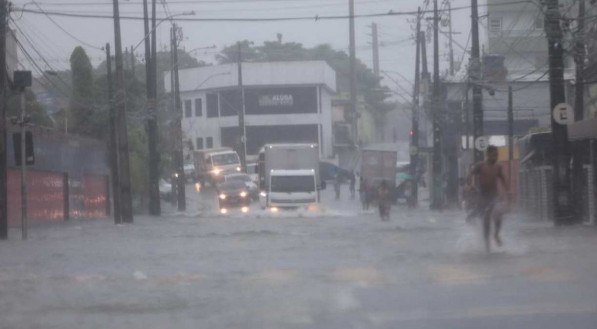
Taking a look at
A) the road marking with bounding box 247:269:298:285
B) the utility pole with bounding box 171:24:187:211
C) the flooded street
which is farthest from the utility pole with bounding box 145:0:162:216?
the road marking with bounding box 247:269:298:285

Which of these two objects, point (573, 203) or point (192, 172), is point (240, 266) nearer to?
point (573, 203)

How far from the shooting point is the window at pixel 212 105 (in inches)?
3804

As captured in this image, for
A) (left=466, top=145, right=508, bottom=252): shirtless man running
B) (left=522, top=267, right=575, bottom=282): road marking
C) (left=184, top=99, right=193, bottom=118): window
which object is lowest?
(left=522, top=267, right=575, bottom=282): road marking

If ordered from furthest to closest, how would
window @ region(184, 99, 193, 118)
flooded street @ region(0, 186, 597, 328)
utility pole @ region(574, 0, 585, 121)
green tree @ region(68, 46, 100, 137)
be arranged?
window @ region(184, 99, 193, 118) < green tree @ region(68, 46, 100, 137) < utility pole @ region(574, 0, 585, 121) < flooded street @ region(0, 186, 597, 328)

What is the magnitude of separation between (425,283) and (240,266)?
14.8 ft

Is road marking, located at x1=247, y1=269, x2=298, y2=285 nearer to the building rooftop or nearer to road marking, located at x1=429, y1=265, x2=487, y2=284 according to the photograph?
road marking, located at x1=429, y1=265, x2=487, y2=284

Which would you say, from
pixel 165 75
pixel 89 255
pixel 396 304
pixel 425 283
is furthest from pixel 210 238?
pixel 165 75

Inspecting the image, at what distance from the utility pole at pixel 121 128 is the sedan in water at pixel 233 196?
18.7m

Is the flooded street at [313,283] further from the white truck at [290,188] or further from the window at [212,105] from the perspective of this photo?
the window at [212,105]

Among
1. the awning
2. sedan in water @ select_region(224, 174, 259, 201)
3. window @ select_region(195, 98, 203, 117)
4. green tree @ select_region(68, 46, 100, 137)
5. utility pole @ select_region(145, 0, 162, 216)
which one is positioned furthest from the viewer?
window @ select_region(195, 98, 203, 117)

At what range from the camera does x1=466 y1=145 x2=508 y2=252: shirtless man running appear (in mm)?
18562

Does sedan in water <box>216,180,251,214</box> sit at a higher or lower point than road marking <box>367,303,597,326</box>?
lower

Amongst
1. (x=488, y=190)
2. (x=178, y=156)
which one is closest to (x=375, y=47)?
(x=178, y=156)

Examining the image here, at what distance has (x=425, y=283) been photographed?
14.9 metres
